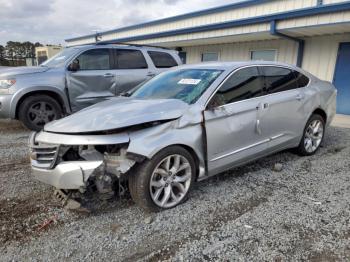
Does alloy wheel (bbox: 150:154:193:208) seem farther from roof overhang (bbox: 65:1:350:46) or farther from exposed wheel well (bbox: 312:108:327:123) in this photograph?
roof overhang (bbox: 65:1:350:46)

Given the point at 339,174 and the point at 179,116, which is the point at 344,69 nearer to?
the point at 339,174

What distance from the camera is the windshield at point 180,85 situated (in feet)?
11.4

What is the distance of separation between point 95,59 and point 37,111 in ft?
5.81

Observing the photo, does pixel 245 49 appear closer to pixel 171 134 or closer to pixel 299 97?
pixel 299 97

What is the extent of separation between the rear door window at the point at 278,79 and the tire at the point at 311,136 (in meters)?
0.76

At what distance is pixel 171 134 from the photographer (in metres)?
3.04

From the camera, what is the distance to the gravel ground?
248 cm

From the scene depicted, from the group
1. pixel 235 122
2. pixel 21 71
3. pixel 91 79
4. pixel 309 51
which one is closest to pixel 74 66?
pixel 91 79

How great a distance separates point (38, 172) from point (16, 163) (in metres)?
1.95

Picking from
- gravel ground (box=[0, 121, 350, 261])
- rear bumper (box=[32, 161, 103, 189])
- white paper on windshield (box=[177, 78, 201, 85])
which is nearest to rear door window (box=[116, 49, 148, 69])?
white paper on windshield (box=[177, 78, 201, 85])

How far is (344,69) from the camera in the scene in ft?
28.5

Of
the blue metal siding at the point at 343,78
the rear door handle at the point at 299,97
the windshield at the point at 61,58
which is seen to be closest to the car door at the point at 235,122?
the rear door handle at the point at 299,97

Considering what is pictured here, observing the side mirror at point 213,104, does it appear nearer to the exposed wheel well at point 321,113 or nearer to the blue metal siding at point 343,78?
the exposed wheel well at point 321,113

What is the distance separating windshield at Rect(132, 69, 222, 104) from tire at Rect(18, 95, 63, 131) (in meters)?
2.96
